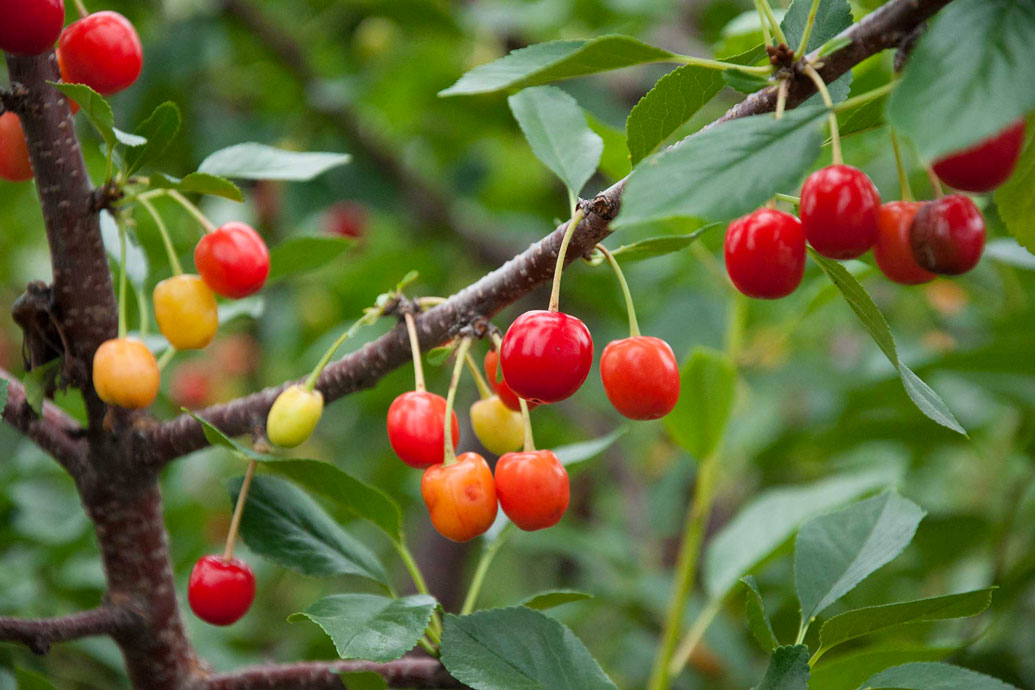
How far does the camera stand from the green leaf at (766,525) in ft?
4.04

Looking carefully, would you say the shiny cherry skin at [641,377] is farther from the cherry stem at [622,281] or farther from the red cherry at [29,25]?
the red cherry at [29,25]

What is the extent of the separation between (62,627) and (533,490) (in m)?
0.44

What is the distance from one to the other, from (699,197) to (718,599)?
89cm

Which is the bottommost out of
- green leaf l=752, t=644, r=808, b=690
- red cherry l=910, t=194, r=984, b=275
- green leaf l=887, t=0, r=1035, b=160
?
green leaf l=752, t=644, r=808, b=690

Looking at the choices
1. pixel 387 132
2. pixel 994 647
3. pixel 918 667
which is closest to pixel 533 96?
pixel 918 667

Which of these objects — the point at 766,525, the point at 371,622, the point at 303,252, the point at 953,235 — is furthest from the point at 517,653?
the point at 766,525

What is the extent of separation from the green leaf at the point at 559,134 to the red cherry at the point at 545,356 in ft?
0.56

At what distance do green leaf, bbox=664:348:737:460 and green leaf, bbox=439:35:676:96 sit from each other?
0.68 metres

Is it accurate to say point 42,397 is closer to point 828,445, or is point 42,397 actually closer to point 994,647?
point 828,445

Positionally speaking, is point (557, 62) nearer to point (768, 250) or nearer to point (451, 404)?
point (768, 250)

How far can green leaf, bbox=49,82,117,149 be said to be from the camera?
66 centimetres

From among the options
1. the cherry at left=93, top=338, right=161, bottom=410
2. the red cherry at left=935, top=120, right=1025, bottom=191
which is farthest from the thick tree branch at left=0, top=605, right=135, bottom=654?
the red cherry at left=935, top=120, right=1025, bottom=191

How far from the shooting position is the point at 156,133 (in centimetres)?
76

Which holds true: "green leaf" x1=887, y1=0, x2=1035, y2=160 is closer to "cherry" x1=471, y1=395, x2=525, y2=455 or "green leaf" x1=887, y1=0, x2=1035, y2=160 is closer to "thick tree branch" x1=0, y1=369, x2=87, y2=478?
"cherry" x1=471, y1=395, x2=525, y2=455
